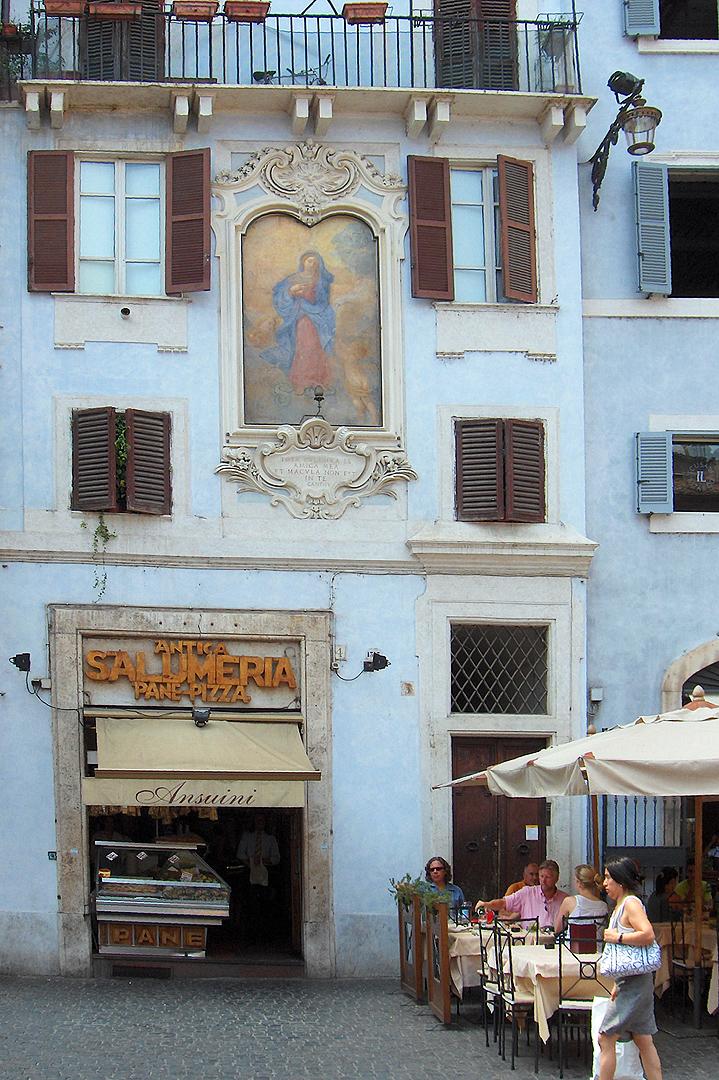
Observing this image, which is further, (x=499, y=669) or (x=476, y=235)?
(x=476, y=235)

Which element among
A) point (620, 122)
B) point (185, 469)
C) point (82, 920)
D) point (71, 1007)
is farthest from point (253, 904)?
point (620, 122)

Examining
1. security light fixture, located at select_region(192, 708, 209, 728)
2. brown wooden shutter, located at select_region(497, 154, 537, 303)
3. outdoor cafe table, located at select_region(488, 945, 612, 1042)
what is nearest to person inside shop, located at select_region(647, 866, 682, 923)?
outdoor cafe table, located at select_region(488, 945, 612, 1042)

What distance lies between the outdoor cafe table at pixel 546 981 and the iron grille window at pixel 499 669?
4930 millimetres

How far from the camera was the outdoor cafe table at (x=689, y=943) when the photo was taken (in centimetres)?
1154

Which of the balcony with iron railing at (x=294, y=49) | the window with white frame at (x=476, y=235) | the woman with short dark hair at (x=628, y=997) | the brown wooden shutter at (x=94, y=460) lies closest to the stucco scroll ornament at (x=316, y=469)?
the brown wooden shutter at (x=94, y=460)

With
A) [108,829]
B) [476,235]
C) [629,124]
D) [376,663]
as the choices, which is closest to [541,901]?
[376,663]

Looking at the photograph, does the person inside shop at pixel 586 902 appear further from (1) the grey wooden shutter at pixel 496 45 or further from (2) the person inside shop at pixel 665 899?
(1) the grey wooden shutter at pixel 496 45

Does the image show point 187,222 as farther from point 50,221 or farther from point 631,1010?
point 631,1010

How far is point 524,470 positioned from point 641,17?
215 inches

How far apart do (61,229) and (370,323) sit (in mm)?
3370

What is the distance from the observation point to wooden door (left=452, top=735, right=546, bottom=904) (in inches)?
596

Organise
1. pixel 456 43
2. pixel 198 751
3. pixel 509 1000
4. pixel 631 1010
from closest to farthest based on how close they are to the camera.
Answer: pixel 631 1010
pixel 509 1000
pixel 198 751
pixel 456 43

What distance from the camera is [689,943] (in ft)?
39.5

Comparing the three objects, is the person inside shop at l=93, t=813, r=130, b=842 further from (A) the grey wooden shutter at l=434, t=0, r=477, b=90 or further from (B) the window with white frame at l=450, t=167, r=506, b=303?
(A) the grey wooden shutter at l=434, t=0, r=477, b=90
